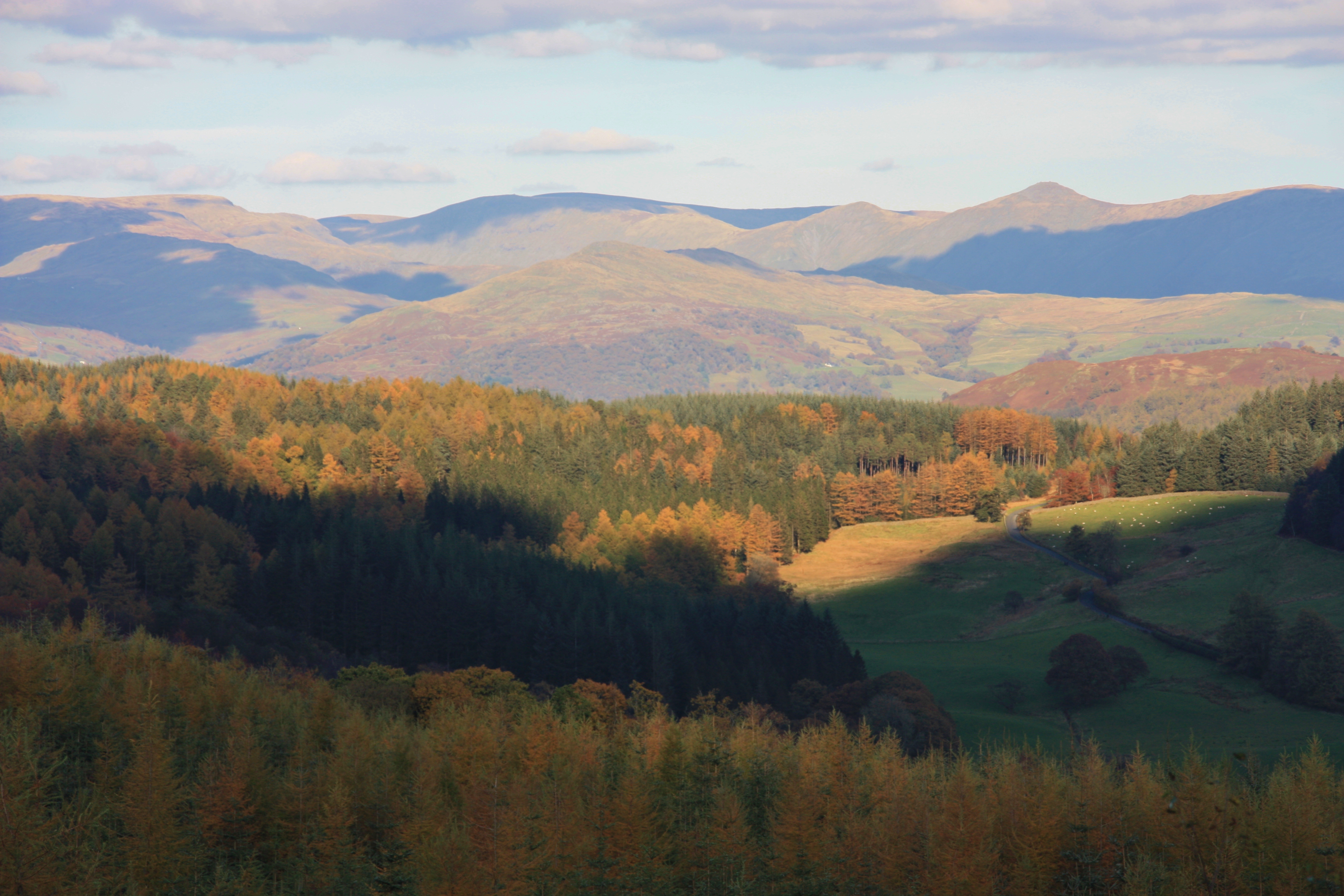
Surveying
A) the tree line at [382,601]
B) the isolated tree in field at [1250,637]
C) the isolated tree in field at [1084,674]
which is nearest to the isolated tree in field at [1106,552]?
the isolated tree in field at [1250,637]

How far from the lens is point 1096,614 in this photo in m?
143

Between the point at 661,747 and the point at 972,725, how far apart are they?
152ft

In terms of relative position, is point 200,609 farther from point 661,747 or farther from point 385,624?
point 661,747

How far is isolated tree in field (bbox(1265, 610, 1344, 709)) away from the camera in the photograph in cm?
10631

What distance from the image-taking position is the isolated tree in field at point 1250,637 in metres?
116

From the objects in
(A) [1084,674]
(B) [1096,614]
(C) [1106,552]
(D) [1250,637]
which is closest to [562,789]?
(A) [1084,674]

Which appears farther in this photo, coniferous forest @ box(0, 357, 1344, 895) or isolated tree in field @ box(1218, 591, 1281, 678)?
→ isolated tree in field @ box(1218, 591, 1281, 678)

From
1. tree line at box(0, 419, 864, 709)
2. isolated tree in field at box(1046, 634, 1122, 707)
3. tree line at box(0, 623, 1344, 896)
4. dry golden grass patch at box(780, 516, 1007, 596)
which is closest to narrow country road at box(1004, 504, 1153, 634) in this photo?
dry golden grass patch at box(780, 516, 1007, 596)

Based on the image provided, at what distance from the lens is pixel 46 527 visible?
145125mm

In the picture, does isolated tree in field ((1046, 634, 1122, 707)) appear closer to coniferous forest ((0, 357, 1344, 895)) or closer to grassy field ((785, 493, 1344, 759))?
grassy field ((785, 493, 1344, 759))

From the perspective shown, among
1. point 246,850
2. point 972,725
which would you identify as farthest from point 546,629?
point 246,850

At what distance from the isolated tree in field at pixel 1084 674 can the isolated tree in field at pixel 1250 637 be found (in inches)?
460

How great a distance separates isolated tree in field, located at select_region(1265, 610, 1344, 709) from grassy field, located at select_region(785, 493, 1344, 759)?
7.46 feet

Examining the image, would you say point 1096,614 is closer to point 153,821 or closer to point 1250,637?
point 1250,637
